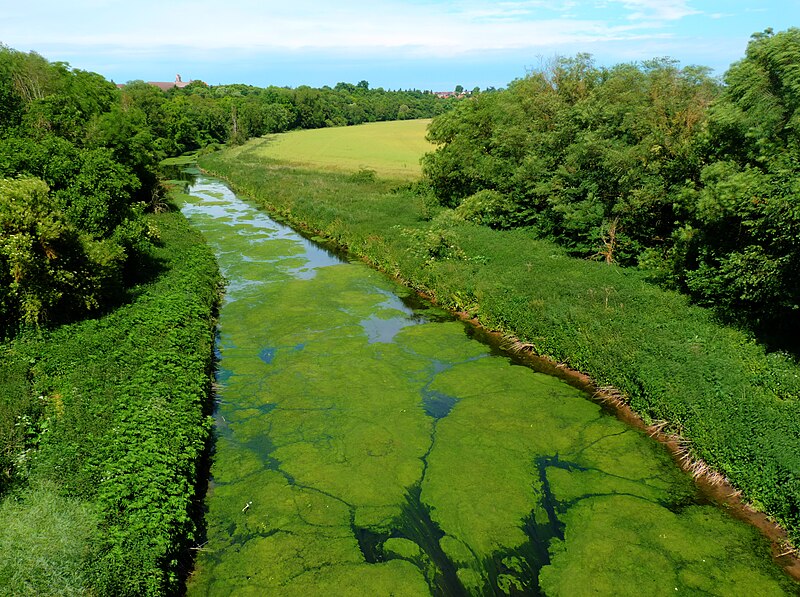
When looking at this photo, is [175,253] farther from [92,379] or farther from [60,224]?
[92,379]

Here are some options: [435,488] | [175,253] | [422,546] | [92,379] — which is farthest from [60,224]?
[422,546]

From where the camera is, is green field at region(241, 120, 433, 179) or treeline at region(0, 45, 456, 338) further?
green field at region(241, 120, 433, 179)

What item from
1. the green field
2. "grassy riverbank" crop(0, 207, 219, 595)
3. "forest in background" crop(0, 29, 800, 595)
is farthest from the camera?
the green field

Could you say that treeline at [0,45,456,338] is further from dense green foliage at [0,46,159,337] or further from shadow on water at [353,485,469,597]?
shadow on water at [353,485,469,597]

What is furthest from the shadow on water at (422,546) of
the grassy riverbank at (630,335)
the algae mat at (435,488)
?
the grassy riverbank at (630,335)

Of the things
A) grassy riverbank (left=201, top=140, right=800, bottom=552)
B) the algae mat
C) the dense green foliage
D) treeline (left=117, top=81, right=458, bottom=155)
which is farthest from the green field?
the algae mat

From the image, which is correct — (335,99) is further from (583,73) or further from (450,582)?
(450,582)

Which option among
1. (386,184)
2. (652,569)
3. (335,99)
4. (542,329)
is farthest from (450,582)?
(335,99)
